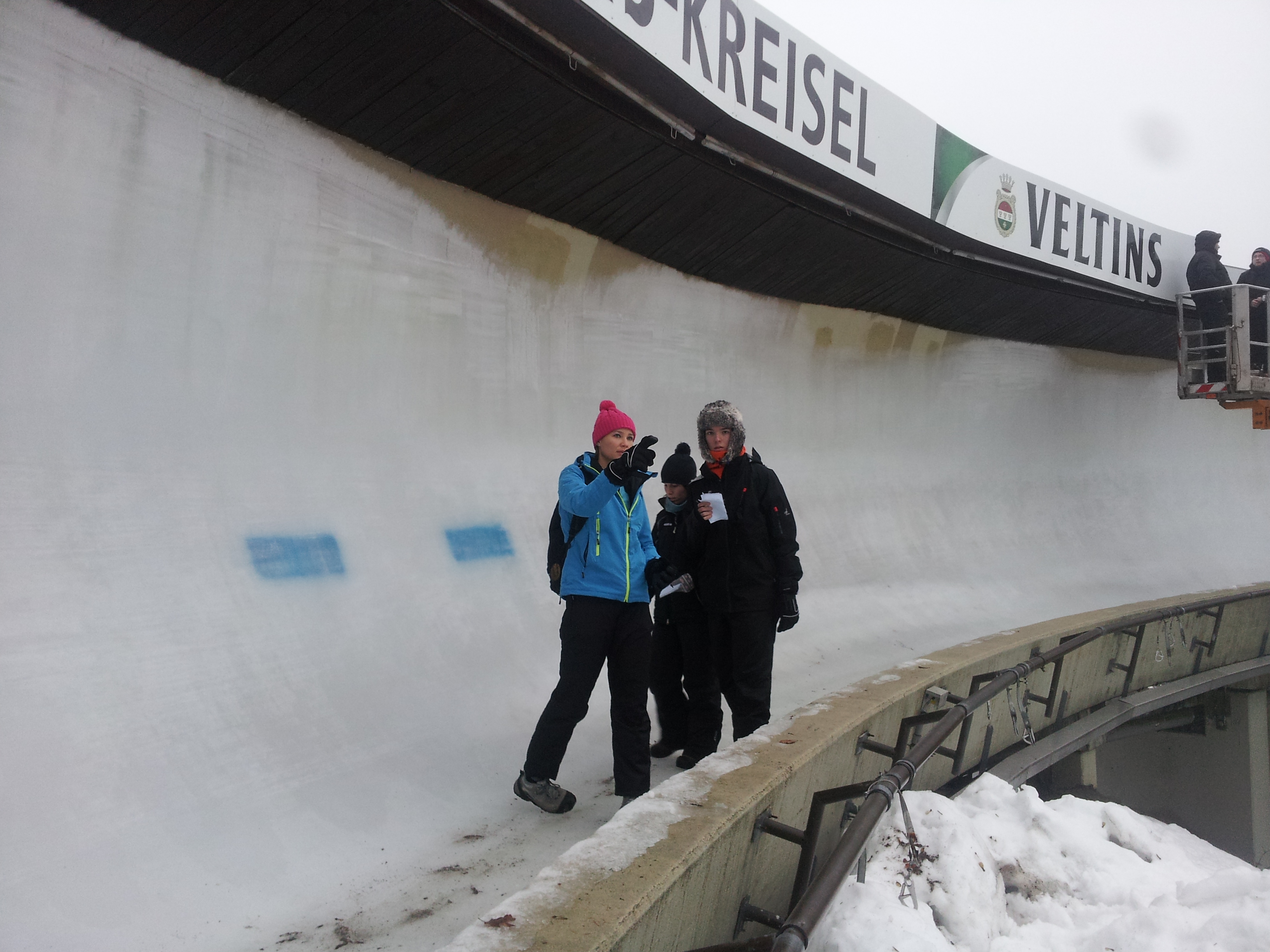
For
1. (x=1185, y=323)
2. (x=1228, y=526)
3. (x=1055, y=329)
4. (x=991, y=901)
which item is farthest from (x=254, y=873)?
(x=1228, y=526)

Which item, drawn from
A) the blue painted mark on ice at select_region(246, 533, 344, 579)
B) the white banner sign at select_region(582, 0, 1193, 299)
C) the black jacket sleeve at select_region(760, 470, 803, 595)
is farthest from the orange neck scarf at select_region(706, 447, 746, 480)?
the white banner sign at select_region(582, 0, 1193, 299)

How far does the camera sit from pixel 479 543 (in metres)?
3.95

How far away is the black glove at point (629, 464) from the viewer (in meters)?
2.54

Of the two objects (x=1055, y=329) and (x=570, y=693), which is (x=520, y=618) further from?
(x=1055, y=329)

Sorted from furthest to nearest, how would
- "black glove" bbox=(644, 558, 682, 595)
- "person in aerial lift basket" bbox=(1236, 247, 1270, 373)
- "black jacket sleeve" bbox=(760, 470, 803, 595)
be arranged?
1. "person in aerial lift basket" bbox=(1236, 247, 1270, 373)
2. "black jacket sleeve" bbox=(760, 470, 803, 595)
3. "black glove" bbox=(644, 558, 682, 595)

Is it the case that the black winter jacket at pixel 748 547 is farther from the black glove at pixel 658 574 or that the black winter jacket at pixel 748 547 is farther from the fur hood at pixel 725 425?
the black glove at pixel 658 574

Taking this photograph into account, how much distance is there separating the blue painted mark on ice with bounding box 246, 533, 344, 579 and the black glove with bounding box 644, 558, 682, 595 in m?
1.11

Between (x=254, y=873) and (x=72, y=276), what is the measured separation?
175cm

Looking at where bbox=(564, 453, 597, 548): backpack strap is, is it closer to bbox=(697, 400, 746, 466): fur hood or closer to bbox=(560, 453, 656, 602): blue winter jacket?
bbox=(560, 453, 656, 602): blue winter jacket

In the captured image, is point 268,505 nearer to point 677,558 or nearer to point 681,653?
point 677,558

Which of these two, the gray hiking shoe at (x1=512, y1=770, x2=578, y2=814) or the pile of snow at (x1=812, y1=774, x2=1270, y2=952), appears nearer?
the pile of snow at (x1=812, y1=774, x2=1270, y2=952)

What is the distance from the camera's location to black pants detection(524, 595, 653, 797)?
2.69 m

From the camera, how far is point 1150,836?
288 cm

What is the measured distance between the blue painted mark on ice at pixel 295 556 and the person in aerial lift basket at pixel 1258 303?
8.21 m
